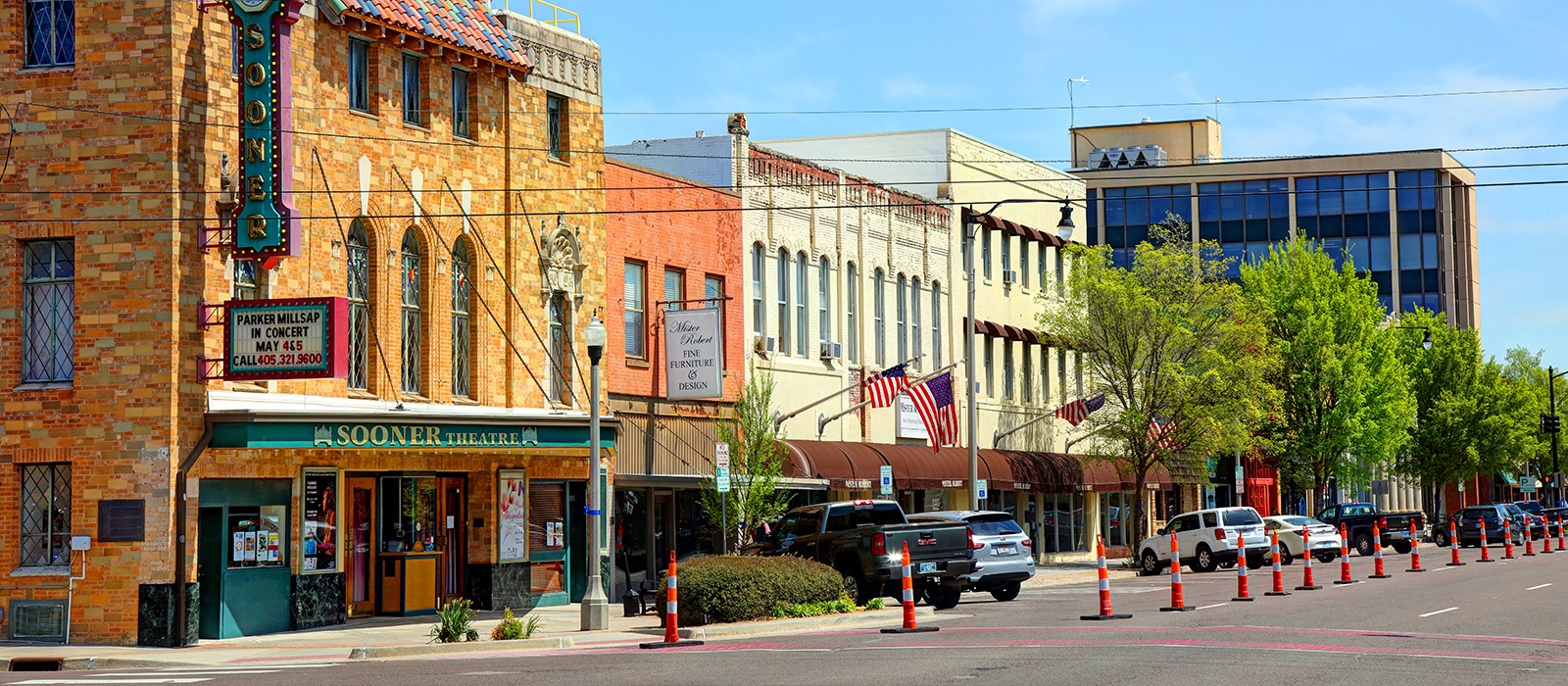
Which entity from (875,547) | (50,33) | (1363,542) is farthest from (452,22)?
(1363,542)

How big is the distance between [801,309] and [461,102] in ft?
41.7

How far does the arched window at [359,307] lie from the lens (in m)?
27.5

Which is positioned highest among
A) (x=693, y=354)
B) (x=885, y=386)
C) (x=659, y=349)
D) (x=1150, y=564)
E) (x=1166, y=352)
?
(x=1166, y=352)

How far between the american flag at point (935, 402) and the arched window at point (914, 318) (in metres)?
3.06

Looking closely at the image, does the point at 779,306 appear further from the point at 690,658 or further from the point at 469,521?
the point at 690,658

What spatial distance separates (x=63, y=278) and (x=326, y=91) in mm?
4669

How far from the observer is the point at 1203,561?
4353 centimetres

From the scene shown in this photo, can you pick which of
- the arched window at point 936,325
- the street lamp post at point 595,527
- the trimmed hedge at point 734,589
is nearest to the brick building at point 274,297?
the street lamp post at point 595,527

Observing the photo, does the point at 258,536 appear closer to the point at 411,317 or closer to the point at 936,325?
the point at 411,317

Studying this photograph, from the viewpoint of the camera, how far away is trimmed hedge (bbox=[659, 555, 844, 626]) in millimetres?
25375

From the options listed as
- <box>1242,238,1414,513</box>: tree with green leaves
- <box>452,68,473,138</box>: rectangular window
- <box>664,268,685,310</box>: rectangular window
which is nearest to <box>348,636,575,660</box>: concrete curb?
<box>452,68,473,138</box>: rectangular window

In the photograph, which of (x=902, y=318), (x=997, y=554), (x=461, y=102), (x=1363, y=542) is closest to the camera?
(x=461, y=102)

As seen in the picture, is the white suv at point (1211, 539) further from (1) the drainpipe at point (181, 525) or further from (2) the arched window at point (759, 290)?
(1) the drainpipe at point (181, 525)

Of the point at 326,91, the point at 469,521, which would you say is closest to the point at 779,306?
the point at 469,521
